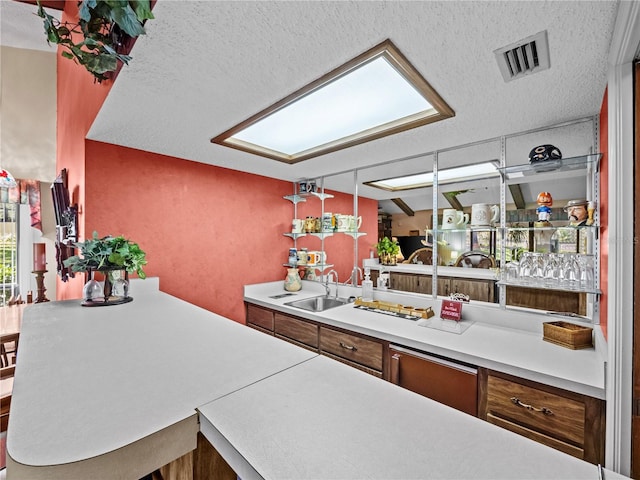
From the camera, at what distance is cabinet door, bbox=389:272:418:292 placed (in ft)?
12.0

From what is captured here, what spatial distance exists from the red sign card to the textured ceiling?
1.15m

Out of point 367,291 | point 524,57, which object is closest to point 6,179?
point 367,291

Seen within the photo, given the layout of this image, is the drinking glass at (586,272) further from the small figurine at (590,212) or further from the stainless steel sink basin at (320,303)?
the stainless steel sink basin at (320,303)

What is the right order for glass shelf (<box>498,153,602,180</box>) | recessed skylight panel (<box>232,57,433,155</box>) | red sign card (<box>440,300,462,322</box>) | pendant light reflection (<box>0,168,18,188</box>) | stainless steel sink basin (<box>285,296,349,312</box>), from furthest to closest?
pendant light reflection (<box>0,168,18,188</box>), stainless steel sink basin (<box>285,296,349,312</box>), red sign card (<box>440,300,462,322</box>), glass shelf (<box>498,153,602,180</box>), recessed skylight panel (<box>232,57,433,155</box>)

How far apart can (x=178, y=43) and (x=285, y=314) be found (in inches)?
77.9

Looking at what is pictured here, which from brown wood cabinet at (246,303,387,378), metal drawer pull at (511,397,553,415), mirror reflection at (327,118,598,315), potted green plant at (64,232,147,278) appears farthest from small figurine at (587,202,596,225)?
potted green plant at (64,232,147,278)

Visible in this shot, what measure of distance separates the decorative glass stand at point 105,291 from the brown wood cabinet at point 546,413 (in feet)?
7.21

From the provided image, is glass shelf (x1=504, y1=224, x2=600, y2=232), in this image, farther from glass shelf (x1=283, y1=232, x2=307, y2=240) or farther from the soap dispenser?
glass shelf (x1=283, y1=232, x2=307, y2=240)

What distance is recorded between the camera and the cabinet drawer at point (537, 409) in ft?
3.80

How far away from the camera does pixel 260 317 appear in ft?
8.94

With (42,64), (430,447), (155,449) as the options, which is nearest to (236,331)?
(155,449)

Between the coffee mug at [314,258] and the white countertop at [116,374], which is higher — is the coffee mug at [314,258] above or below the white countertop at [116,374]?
above

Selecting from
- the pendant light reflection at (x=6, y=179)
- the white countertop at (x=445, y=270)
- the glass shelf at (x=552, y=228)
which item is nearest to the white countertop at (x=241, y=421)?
the glass shelf at (x=552, y=228)

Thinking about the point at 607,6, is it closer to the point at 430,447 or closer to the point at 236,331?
the point at 430,447
